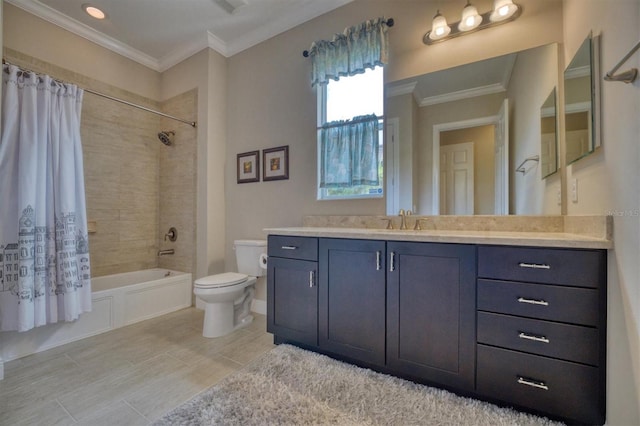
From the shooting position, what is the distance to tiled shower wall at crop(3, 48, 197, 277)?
284 cm

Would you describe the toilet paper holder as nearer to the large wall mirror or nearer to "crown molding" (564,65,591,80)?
the large wall mirror

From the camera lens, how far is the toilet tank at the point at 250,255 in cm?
255

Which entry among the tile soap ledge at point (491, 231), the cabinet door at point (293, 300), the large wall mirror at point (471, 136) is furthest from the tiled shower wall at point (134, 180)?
the large wall mirror at point (471, 136)

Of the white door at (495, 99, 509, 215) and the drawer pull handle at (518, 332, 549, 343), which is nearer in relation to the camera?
the drawer pull handle at (518, 332, 549, 343)

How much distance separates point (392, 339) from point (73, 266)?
2.33 meters

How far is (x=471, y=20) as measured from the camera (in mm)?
1779

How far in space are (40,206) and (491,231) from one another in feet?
10.0

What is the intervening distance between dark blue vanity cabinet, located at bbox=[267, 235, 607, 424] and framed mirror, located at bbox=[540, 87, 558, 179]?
0.67 m

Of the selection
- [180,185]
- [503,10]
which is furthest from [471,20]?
A: [180,185]

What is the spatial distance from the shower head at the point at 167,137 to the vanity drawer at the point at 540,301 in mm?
3388

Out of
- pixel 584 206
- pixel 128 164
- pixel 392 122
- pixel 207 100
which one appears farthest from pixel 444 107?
pixel 128 164

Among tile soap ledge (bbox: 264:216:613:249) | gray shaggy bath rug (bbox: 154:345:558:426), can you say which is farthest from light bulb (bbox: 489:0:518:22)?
gray shaggy bath rug (bbox: 154:345:558:426)

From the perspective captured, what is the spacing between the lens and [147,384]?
1.59m

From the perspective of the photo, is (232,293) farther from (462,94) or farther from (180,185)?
(462,94)
